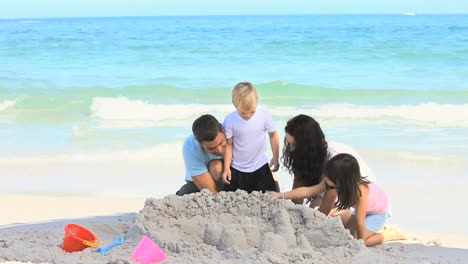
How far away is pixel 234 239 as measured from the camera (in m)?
3.69

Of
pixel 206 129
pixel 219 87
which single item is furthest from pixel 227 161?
pixel 219 87

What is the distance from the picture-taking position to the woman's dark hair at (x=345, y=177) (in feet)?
13.1

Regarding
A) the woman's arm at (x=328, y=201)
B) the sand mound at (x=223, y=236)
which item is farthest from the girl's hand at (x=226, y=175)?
the woman's arm at (x=328, y=201)

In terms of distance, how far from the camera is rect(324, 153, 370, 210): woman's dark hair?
4.00m

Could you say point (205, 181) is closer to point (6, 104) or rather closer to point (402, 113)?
point (402, 113)

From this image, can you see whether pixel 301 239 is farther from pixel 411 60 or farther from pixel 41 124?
pixel 411 60

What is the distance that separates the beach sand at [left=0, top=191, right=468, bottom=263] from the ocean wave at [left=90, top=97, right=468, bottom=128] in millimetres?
5159

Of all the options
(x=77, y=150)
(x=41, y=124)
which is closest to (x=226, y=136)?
(x=77, y=150)

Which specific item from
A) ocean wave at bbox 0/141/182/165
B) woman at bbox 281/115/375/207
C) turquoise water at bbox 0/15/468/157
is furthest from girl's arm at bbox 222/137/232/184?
turquoise water at bbox 0/15/468/157

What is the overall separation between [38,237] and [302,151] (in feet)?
5.49

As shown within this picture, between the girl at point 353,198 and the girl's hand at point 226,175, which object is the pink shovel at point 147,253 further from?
the girl's hand at point 226,175

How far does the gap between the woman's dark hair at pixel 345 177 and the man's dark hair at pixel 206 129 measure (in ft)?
2.44

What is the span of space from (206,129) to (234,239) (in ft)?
2.85

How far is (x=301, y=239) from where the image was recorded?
3.69 metres
